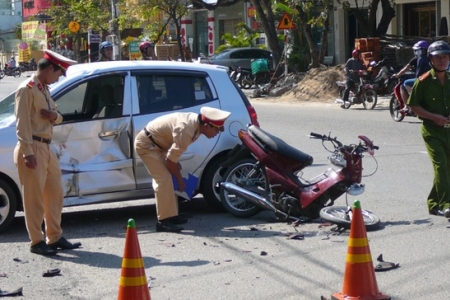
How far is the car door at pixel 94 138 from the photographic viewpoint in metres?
8.95

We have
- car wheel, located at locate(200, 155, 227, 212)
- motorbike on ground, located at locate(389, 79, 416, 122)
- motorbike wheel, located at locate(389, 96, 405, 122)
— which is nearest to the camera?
car wheel, located at locate(200, 155, 227, 212)

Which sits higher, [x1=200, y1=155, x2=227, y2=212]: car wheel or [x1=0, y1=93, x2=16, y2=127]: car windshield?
[x1=0, y1=93, x2=16, y2=127]: car windshield

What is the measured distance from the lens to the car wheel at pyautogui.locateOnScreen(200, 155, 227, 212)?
9586 mm


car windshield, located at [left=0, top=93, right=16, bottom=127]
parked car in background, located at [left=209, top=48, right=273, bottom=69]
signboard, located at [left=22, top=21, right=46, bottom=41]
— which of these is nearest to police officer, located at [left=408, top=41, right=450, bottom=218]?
car windshield, located at [left=0, top=93, right=16, bottom=127]

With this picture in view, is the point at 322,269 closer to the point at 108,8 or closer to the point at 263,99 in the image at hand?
the point at 263,99

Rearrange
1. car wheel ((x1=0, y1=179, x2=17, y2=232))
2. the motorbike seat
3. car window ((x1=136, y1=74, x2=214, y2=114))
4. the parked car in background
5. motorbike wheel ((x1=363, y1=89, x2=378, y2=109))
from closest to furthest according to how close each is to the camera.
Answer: car wheel ((x1=0, y1=179, x2=17, y2=232)) < the motorbike seat < car window ((x1=136, y1=74, x2=214, y2=114)) < motorbike wheel ((x1=363, y1=89, x2=378, y2=109)) < the parked car in background

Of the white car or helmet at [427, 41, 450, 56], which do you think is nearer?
helmet at [427, 41, 450, 56]

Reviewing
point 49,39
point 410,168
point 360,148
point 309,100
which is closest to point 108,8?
point 49,39

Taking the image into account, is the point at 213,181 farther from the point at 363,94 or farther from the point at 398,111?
the point at 363,94

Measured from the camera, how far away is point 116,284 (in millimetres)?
6828

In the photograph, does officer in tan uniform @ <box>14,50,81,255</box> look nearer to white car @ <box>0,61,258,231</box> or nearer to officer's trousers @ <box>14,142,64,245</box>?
officer's trousers @ <box>14,142,64,245</box>

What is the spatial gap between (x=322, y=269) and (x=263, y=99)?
2224 cm

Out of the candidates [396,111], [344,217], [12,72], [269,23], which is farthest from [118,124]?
[12,72]

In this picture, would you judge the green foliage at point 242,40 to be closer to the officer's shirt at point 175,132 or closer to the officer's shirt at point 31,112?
the officer's shirt at point 175,132
